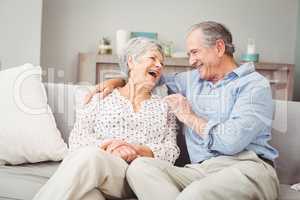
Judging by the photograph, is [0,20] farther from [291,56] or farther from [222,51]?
[291,56]

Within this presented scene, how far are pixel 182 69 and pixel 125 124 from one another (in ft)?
8.03

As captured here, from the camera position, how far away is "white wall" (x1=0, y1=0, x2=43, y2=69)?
12.2 ft

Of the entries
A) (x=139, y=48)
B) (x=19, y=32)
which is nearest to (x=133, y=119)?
(x=139, y=48)

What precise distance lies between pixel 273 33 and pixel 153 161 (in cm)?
357

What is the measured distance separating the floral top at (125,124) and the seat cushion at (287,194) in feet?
1.48

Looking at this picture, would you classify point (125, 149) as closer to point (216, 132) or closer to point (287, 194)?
point (216, 132)

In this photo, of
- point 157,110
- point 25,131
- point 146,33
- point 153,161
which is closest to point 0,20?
point 146,33

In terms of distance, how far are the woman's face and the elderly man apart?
0.11m

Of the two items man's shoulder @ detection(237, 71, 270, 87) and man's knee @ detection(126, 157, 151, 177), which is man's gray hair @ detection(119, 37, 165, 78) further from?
man's knee @ detection(126, 157, 151, 177)

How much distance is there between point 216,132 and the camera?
1.65 m

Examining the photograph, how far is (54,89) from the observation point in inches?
84.3

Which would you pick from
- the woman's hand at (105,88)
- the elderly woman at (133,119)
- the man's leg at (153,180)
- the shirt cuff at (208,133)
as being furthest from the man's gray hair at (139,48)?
the man's leg at (153,180)

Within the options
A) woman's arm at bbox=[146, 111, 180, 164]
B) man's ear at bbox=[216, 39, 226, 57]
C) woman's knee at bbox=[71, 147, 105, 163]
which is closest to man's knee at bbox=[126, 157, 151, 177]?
woman's knee at bbox=[71, 147, 105, 163]

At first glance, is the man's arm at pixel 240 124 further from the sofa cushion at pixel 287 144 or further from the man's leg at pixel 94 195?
the man's leg at pixel 94 195
